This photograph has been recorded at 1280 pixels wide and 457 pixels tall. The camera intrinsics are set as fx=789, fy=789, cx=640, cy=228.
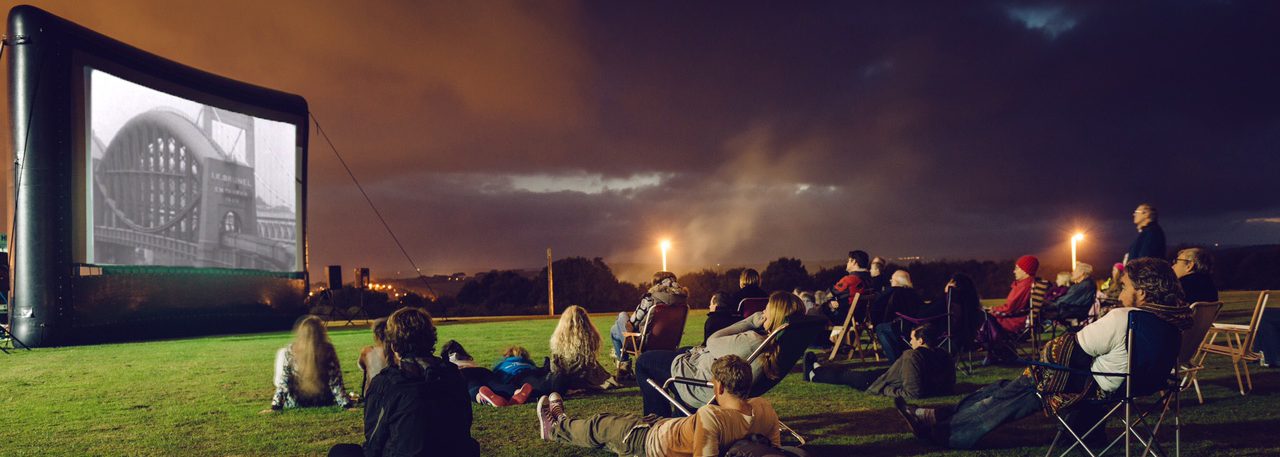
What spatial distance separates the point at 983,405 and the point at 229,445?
15.0 feet

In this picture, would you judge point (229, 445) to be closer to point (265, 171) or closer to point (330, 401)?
point (330, 401)

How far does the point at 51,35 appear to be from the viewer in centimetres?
1514

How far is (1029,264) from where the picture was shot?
855cm

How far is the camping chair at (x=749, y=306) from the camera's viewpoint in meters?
7.73

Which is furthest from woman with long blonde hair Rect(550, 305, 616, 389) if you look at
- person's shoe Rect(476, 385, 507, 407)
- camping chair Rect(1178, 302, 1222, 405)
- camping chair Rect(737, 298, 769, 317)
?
camping chair Rect(1178, 302, 1222, 405)

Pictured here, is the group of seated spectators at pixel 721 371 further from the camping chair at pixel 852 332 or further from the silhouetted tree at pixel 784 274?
the silhouetted tree at pixel 784 274

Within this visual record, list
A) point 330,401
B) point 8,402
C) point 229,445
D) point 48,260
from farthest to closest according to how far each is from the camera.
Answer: point 48,260 < point 8,402 < point 330,401 < point 229,445

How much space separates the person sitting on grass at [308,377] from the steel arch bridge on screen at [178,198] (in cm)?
1242

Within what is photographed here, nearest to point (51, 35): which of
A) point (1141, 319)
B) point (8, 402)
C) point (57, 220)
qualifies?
point (57, 220)

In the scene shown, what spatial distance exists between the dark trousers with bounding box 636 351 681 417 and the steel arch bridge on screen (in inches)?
602

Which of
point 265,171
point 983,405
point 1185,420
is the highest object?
point 265,171

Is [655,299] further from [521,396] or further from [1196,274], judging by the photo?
[1196,274]

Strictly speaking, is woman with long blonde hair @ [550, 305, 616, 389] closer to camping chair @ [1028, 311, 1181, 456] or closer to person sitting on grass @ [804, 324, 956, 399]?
person sitting on grass @ [804, 324, 956, 399]

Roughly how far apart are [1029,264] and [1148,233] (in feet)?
5.00
